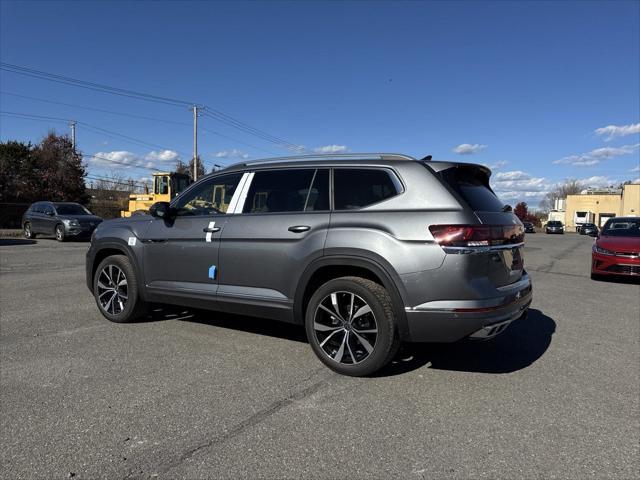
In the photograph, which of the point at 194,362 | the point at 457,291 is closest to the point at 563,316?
the point at 457,291

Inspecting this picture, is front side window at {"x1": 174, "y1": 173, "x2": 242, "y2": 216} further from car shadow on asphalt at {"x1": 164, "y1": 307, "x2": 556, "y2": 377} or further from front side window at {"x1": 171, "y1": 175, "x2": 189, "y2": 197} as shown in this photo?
front side window at {"x1": 171, "y1": 175, "x2": 189, "y2": 197}

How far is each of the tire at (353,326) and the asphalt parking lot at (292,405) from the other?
6.3 inches

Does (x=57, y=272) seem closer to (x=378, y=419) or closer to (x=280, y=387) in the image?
(x=280, y=387)

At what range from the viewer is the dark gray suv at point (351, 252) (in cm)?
369

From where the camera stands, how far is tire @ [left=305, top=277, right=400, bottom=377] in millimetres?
3861

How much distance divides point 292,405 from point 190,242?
7.55 ft

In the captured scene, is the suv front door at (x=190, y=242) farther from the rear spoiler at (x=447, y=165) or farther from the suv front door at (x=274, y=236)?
the rear spoiler at (x=447, y=165)

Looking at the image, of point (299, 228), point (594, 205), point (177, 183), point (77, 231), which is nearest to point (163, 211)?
point (299, 228)

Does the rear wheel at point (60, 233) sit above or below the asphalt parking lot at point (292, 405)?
above

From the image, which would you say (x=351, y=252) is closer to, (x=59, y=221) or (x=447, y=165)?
(x=447, y=165)

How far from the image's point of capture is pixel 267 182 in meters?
4.77

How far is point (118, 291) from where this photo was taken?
19.0 ft

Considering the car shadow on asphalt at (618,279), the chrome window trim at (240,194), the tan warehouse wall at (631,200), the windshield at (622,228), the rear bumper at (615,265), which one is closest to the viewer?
the chrome window trim at (240,194)

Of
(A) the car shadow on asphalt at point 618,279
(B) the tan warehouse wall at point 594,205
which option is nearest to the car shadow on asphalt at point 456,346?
(A) the car shadow on asphalt at point 618,279
